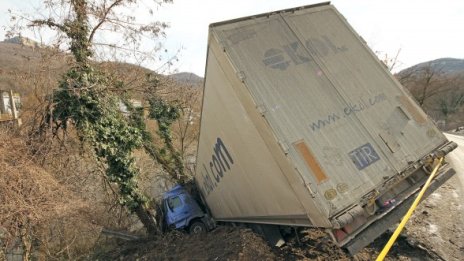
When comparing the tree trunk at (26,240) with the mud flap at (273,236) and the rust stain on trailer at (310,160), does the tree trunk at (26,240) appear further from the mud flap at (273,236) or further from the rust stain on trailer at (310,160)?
the rust stain on trailer at (310,160)

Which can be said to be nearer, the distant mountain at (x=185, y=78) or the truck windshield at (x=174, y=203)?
the truck windshield at (x=174, y=203)

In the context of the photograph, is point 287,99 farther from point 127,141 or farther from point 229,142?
point 127,141

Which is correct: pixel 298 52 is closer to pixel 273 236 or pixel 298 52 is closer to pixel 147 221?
pixel 273 236

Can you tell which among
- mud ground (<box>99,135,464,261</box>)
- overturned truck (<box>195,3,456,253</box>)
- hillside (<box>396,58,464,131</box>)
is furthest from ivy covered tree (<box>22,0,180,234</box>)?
hillside (<box>396,58,464,131</box>)

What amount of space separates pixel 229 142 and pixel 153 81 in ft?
26.8

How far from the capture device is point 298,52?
18.7ft

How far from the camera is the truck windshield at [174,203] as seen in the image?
12.5 metres

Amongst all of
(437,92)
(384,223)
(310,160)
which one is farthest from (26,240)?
(437,92)

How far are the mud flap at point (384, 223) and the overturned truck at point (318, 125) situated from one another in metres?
0.01

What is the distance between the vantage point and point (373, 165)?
5145 mm

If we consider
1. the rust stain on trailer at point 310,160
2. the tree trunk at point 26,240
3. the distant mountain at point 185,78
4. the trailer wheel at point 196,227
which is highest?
the distant mountain at point 185,78

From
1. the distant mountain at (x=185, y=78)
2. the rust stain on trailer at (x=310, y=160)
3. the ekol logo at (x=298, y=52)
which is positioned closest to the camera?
the rust stain on trailer at (x=310, y=160)

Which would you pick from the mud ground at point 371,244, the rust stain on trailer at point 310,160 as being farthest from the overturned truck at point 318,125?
the mud ground at point 371,244

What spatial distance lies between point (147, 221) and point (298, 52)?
907 cm
